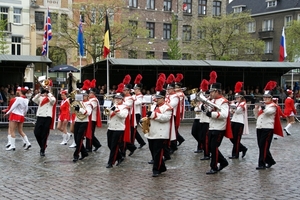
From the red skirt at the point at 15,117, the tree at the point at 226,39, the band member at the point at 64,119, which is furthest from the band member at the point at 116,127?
the tree at the point at 226,39

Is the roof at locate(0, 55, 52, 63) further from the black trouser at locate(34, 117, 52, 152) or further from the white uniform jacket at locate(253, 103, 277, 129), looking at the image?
the white uniform jacket at locate(253, 103, 277, 129)

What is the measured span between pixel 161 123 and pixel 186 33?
1738 inches

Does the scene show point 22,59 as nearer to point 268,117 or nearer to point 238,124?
point 238,124

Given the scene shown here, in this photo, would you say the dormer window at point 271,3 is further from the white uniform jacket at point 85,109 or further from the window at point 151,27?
the white uniform jacket at point 85,109

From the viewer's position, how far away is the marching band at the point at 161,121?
1070 centimetres

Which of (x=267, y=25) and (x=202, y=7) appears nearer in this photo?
(x=202, y=7)

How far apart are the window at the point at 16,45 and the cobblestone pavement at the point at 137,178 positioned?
1255 inches

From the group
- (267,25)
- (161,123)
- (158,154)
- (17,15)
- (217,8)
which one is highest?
(217,8)

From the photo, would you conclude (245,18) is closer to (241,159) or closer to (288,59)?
(288,59)

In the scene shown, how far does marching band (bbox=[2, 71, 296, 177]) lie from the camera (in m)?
10.7

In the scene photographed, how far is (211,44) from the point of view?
148ft

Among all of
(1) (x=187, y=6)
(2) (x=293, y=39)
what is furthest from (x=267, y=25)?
(2) (x=293, y=39)

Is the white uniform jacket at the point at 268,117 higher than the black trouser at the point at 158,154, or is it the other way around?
the white uniform jacket at the point at 268,117

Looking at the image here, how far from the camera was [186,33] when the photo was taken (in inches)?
2125
